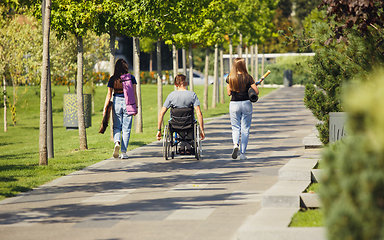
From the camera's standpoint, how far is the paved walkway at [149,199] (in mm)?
5523

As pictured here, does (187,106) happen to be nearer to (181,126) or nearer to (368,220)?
(181,126)

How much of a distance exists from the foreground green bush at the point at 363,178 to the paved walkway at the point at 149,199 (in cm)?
215

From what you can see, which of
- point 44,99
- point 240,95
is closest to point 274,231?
point 240,95

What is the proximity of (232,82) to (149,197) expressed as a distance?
12.4 ft

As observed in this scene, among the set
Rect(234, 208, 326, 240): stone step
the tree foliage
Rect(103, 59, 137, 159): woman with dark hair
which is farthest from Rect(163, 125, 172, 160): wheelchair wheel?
Rect(234, 208, 326, 240): stone step

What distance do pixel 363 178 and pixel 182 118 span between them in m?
7.33

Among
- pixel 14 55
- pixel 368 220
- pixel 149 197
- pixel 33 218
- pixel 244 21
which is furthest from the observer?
pixel 244 21

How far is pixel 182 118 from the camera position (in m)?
10.3

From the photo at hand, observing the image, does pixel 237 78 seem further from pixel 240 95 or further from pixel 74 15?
pixel 74 15

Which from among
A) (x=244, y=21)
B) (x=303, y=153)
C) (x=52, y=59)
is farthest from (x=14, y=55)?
(x=303, y=153)

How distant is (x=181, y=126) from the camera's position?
33.8 ft

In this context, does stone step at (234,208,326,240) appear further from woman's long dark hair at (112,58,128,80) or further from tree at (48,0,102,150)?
tree at (48,0,102,150)

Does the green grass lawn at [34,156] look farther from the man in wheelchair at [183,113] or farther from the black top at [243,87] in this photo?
the black top at [243,87]

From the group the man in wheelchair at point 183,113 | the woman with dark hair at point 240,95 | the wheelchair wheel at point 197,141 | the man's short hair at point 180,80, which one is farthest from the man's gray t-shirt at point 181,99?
the woman with dark hair at point 240,95
